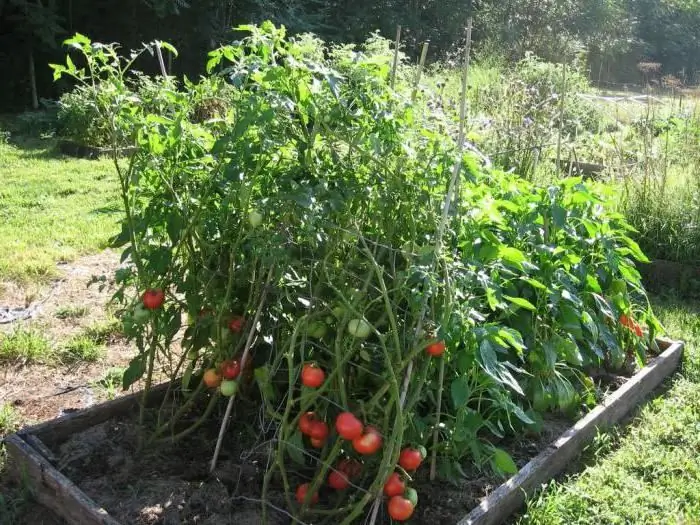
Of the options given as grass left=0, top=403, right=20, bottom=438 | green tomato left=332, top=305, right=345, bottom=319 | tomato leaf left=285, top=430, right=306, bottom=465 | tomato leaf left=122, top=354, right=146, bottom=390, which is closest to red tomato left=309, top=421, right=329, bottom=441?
tomato leaf left=285, top=430, right=306, bottom=465

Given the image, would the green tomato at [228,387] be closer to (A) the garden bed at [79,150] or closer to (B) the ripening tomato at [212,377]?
(B) the ripening tomato at [212,377]

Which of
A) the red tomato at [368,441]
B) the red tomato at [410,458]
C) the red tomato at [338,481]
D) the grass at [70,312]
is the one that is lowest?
the grass at [70,312]

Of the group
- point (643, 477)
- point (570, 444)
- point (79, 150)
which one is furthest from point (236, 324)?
point (79, 150)

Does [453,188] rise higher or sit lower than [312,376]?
higher

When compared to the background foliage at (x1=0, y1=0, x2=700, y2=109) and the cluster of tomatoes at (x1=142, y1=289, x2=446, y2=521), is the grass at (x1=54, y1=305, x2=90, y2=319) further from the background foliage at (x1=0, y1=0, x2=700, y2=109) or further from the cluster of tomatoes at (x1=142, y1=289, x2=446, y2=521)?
the background foliage at (x1=0, y1=0, x2=700, y2=109)

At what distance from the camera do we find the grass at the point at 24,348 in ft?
11.6

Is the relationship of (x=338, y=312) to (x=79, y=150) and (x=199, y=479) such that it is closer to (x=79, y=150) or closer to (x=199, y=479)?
(x=199, y=479)

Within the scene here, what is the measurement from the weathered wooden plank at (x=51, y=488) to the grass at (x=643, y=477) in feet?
4.84

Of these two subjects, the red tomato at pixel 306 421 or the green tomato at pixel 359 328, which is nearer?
the green tomato at pixel 359 328

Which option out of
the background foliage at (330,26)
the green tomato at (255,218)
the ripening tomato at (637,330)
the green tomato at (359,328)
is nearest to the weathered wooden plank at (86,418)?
the green tomato at (255,218)

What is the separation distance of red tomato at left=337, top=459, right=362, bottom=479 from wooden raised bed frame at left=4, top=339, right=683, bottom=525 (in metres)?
0.36

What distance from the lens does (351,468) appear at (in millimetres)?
2307

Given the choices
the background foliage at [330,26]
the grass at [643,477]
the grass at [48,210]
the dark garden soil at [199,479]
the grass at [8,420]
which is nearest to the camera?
the dark garden soil at [199,479]

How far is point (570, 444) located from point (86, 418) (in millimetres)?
1968
